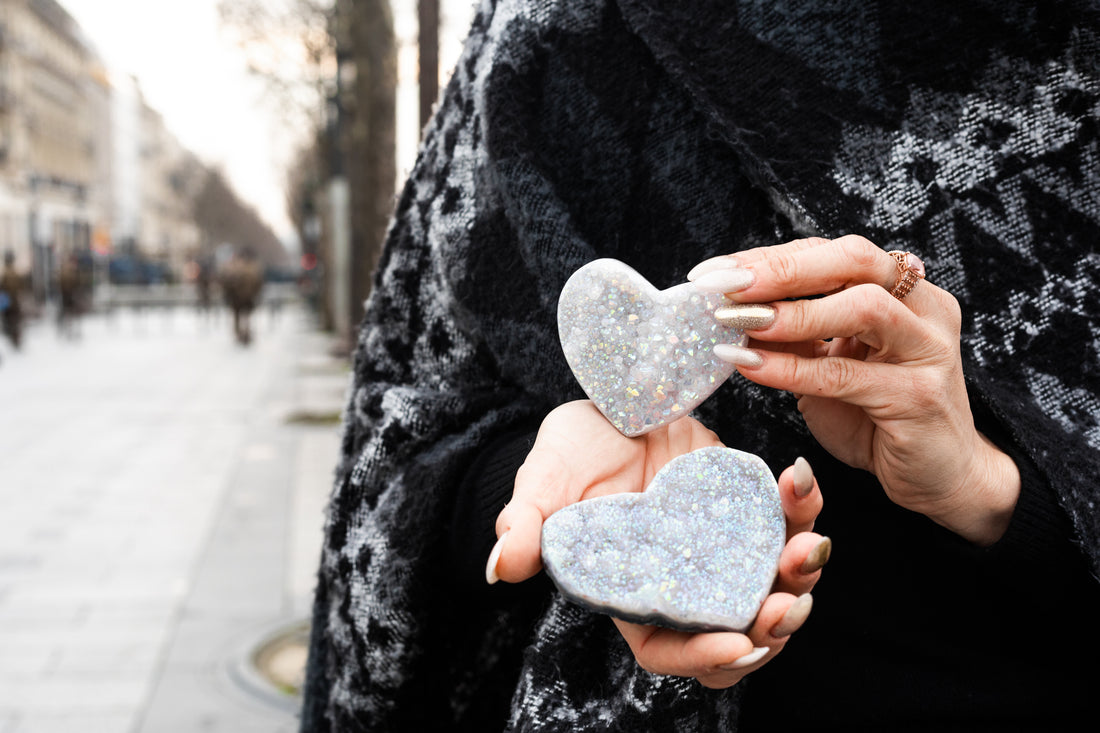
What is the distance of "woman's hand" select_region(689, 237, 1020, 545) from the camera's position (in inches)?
28.6

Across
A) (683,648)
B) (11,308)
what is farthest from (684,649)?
(11,308)

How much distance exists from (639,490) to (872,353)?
0.22 metres

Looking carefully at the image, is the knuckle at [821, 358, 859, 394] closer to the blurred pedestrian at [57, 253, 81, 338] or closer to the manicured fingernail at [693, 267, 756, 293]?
the manicured fingernail at [693, 267, 756, 293]

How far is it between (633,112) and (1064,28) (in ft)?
1.45

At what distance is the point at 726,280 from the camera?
73cm

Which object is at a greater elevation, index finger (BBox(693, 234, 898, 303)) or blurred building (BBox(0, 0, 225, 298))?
blurred building (BBox(0, 0, 225, 298))

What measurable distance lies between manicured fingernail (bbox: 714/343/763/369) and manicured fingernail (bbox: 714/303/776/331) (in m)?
0.02

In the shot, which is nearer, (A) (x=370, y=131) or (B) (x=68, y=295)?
(A) (x=370, y=131)

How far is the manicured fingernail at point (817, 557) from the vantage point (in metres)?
0.70

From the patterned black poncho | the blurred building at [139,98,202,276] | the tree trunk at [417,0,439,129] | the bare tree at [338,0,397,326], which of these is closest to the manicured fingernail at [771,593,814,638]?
the patterned black poncho

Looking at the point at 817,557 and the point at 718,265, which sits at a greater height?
the point at 718,265

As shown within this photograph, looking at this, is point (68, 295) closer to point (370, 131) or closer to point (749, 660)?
point (370, 131)

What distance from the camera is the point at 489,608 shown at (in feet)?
3.87

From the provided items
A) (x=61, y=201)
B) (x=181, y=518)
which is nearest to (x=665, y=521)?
(x=181, y=518)
